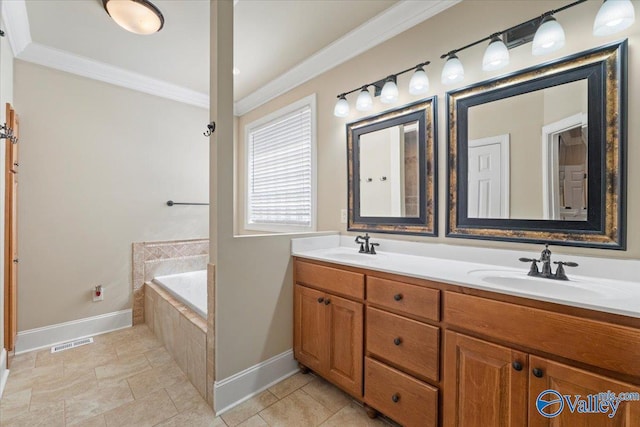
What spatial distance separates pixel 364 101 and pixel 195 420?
7.72ft

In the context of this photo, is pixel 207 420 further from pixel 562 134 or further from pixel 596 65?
pixel 596 65

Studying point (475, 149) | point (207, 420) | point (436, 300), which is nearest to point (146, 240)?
point (207, 420)

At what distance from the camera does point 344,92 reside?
2328 mm

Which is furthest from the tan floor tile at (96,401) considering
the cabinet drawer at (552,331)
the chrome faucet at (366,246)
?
the cabinet drawer at (552,331)

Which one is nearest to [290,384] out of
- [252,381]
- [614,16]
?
[252,381]

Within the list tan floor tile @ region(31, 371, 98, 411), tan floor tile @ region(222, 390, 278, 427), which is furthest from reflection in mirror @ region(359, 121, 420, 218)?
tan floor tile @ region(31, 371, 98, 411)

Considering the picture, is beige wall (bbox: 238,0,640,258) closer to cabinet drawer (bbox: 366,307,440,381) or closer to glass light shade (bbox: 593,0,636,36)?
glass light shade (bbox: 593,0,636,36)

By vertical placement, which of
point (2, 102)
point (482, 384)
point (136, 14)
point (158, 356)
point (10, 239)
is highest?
point (136, 14)

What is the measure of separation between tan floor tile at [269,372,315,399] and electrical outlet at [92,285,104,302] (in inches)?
79.9

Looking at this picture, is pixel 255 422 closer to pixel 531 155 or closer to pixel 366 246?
pixel 366 246

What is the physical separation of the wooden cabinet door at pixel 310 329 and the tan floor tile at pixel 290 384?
10 cm

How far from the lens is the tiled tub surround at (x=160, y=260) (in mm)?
2838

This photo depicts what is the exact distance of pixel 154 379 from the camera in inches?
74.4

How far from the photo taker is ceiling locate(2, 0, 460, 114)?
1.86 m
